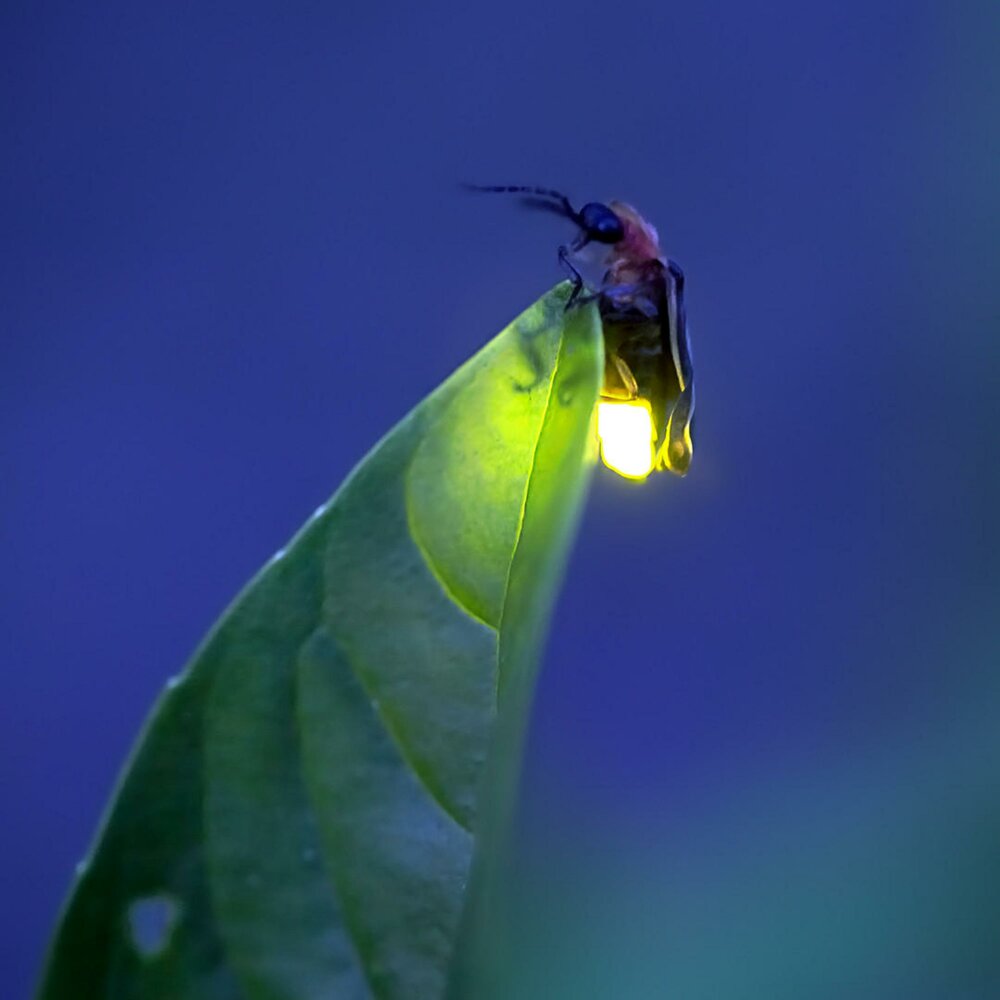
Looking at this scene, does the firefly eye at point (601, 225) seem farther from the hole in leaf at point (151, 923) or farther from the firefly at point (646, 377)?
the hole in leaf at point (151, 923)

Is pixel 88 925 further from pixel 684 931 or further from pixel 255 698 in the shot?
pixel 684 931

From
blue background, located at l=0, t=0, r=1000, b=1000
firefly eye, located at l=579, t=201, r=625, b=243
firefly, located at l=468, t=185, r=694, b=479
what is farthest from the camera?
blue background, located at l=0, t=0, r=1000, b=1000

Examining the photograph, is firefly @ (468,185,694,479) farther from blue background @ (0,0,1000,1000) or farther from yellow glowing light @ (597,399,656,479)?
blue background @ (0,0,1000,1000)

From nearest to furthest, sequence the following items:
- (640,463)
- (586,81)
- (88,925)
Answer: (88,925) → (640,463) → (586,81)

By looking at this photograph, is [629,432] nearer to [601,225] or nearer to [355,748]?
[601,225]

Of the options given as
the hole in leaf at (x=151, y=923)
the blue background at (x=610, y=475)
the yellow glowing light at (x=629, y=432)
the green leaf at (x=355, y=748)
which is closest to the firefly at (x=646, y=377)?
the yellow glowing light at (x=629, y=432)

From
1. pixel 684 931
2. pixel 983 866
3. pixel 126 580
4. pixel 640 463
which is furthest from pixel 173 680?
pixel 983 866

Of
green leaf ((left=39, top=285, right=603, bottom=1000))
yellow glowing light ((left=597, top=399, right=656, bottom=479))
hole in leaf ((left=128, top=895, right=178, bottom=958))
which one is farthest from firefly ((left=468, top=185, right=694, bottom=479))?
hole in leaf ((left=128, top=895, right=178, bottom=958))
